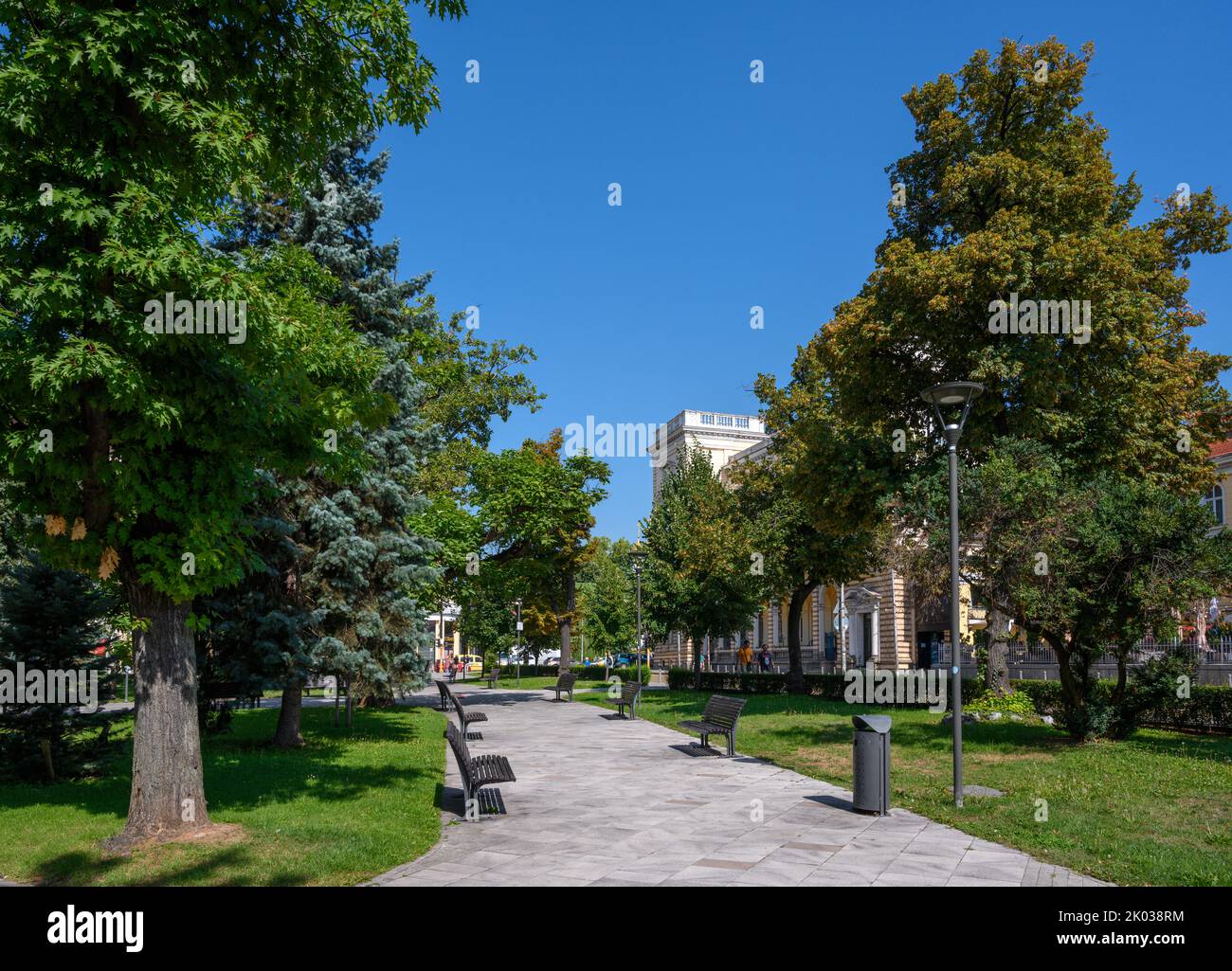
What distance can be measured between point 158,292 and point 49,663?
6.83 m

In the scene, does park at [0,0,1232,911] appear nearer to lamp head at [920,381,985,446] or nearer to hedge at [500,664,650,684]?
lamp head at [920,381,985,446]

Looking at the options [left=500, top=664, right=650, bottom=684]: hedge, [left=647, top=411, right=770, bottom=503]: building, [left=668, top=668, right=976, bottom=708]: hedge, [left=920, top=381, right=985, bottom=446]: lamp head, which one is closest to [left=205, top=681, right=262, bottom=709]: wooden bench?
[left=920, top=381, right=985, bottom=446]: lamp head

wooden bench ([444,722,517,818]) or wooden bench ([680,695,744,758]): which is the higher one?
wooden bench ([444,722,517,818])

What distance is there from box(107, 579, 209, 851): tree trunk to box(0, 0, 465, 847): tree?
2 cm

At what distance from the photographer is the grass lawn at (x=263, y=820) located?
25.1ft

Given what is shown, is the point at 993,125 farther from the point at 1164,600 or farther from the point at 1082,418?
the point at 1164,600

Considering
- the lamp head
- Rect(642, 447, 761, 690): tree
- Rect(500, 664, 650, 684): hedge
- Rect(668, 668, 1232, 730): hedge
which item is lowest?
Rect(500, 664, 650, 684): hedge

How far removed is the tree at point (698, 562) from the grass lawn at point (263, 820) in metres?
18.8

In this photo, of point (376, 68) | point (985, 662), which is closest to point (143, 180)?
point (376, 68)

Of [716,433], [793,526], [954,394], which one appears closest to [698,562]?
[793,526]

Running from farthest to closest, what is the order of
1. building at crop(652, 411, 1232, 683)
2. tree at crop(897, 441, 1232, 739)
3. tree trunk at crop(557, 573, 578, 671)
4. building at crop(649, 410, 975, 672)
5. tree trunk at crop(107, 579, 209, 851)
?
1. building at crop(649, 410, 975, 672)
2. tree trunk at crop(557, 573, 578, 671)
3. building at crop(652, 411, 1232, 683)
4. tree at crop(897, 441, 1232, 739)
5. tree trunk at crop(107, 579, 209, 851)

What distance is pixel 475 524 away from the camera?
27281 millimetres

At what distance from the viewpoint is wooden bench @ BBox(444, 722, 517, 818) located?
10078 millimetres
